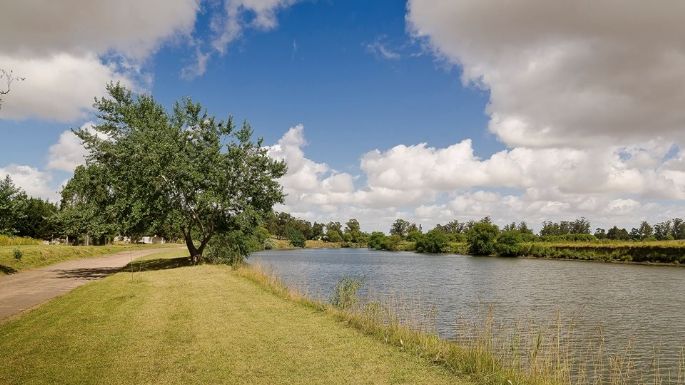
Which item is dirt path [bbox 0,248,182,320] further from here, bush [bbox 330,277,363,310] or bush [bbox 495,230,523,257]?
bush [bbox 495,230,523,257]

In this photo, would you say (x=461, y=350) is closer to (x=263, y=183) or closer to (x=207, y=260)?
(x=263, y=183)

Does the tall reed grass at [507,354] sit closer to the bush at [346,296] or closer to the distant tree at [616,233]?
the bush at [346,296]

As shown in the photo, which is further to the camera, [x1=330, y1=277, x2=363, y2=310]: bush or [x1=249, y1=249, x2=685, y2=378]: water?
[x1=330, y1=277, x2=363, y2=310]: bush

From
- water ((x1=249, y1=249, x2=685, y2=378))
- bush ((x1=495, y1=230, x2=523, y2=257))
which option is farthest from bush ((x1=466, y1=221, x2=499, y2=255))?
water ((x1=249, y1=249, x2=685, y2=378))

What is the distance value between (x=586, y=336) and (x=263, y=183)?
84.1 feet

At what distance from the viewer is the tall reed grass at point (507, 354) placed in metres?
11.3

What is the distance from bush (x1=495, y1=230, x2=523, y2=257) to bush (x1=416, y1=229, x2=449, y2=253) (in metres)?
27.6

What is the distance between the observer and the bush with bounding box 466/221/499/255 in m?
122

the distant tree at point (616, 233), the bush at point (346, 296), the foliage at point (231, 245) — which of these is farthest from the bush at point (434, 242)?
the bush at point (346, 296)

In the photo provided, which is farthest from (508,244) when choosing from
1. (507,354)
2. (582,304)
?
(507,354)

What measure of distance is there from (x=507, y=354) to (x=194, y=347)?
1086 cm

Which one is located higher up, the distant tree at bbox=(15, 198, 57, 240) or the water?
the distant tree at bbox=(15, 198, 57, 240)

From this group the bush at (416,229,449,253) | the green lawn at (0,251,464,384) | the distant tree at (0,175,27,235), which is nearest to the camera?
the green lawn at (0,251,464,384)

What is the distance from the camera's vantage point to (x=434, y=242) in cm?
14962
